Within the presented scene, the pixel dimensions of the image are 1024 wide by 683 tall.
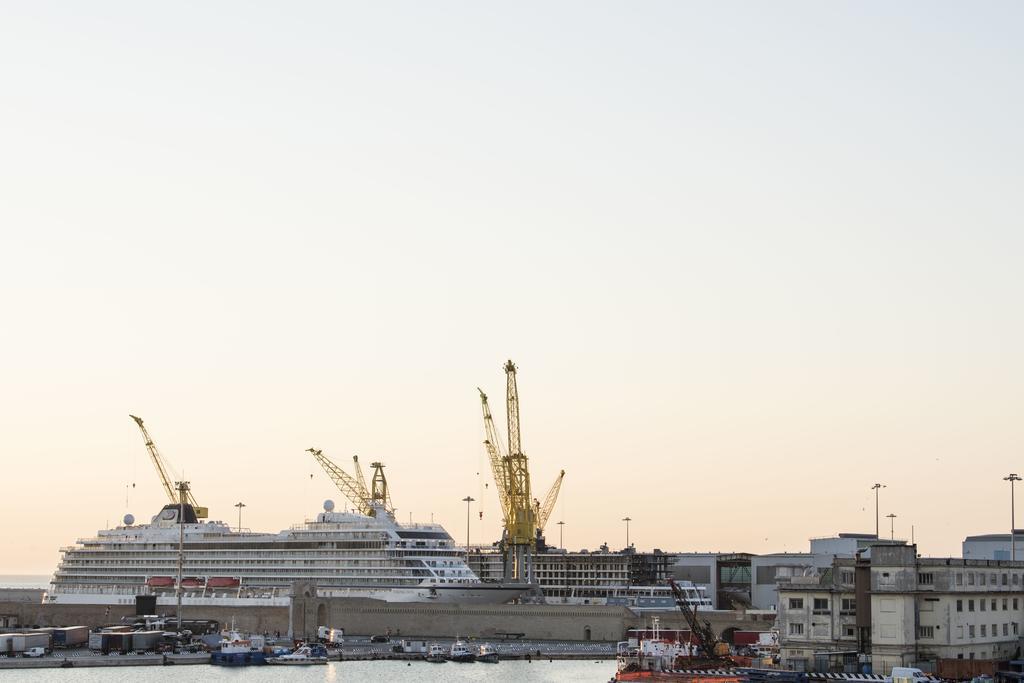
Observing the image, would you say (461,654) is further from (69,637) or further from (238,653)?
(69,637)

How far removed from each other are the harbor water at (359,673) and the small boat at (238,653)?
1381mm

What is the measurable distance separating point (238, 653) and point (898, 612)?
174 feet

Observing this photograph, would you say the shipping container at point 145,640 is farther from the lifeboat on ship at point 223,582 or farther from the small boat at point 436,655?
the lifeboat on ship at point 223,582

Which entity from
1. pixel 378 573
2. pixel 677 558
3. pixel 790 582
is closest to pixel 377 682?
pixel 790 582

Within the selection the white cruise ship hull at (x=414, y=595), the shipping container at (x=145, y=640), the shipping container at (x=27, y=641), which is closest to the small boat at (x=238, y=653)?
the shipping container at (x=145, y=640)

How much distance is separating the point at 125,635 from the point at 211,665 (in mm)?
11320

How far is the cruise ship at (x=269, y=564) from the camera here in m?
143

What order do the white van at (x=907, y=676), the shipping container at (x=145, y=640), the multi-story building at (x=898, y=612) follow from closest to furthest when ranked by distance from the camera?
the white van at (x=907, y=676)
the multi-story building at (x=898, y=612)
the shipping container at (x=145, y=640)

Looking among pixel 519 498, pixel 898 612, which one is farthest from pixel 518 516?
pixel 898 612

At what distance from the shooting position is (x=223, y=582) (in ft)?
504

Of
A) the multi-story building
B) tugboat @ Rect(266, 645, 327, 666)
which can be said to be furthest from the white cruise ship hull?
the multi-story building

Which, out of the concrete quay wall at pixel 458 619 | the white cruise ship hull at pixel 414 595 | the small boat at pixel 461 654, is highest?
the white cruise ship hull at pixel 414 595

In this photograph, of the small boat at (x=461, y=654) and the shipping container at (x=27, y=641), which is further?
the shipping container at (x=27, y=641)

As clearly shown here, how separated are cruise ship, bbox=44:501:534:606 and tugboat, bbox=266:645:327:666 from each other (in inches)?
929
